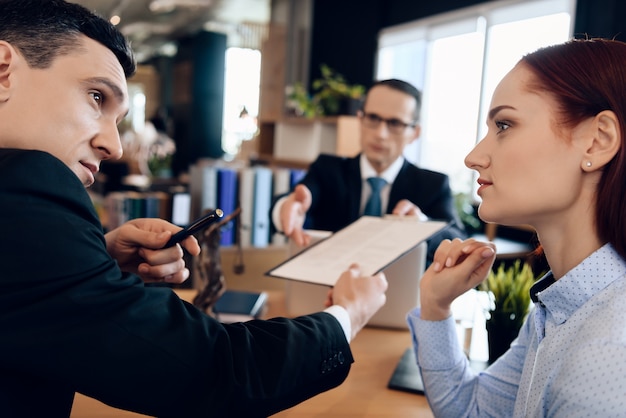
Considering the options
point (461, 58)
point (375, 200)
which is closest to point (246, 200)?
point (375, 200)

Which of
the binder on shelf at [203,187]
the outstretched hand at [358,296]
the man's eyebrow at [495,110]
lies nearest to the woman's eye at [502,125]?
the man's eyebrow at [495,110]

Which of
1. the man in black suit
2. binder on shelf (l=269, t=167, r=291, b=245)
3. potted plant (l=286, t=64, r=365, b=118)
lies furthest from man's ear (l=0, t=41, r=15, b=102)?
potted plant (l=286, t=64, r=365, b=118)

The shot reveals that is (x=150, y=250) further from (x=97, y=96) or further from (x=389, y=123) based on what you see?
(x=389, y=123)

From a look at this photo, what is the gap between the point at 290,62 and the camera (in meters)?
7.87

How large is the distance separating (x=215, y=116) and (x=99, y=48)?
38.3ft

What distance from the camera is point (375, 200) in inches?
101

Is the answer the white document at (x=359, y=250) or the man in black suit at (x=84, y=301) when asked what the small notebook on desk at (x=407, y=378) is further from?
the man in black suit at (x=84, y=301)

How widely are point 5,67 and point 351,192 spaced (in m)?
1.88

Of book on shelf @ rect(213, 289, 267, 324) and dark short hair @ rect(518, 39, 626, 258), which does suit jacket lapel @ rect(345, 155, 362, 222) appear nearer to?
book on shelf @ rect(213, 289, 267, 324)

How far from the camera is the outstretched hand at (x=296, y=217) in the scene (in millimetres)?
1688

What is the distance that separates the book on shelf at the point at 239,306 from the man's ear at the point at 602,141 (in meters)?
0.97

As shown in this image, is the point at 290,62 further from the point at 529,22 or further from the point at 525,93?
the point at 525,93

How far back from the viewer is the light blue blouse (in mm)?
→ 730

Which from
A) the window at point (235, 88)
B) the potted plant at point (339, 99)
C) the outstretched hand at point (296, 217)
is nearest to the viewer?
the outstretched hand at point (296, 217)
